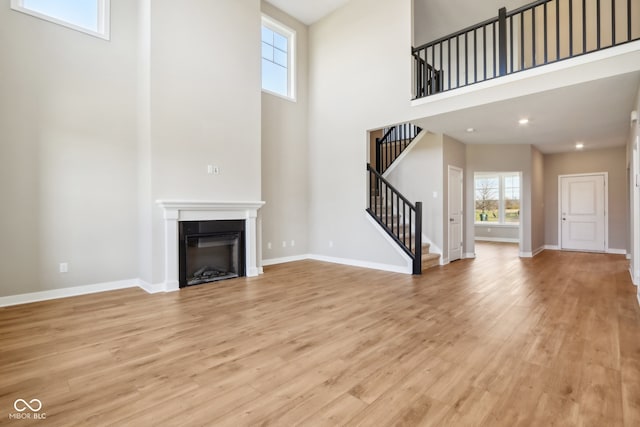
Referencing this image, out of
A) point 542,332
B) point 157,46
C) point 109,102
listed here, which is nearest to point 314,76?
point 157,46

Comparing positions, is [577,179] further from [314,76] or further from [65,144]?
[65,144]

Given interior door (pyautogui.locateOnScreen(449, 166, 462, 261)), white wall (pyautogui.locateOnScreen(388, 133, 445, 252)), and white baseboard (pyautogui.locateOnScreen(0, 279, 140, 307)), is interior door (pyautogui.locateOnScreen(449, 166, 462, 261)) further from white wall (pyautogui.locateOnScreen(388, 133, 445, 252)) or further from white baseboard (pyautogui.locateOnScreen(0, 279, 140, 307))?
white baseboard (pyautogui.locateOnScreen(0, 279, 140, 307))

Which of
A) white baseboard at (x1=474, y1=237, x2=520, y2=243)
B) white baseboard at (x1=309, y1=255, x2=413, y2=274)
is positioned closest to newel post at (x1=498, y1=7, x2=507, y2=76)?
white baseboard at (x1=309, y1=255, x2=413, y2=274)

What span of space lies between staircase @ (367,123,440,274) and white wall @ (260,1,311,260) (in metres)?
1.59

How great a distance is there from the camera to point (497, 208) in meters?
10.5

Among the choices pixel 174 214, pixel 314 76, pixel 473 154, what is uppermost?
pixel 314 76

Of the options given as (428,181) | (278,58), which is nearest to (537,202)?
(428,181)

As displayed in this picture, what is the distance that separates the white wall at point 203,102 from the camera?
4.36m

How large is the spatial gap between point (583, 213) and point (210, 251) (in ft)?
30.5

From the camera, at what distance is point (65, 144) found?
4.04 meters

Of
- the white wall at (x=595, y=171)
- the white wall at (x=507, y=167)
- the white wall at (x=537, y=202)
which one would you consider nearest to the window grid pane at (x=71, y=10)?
the white wall at (x=507, y=167)

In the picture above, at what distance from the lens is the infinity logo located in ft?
5.90

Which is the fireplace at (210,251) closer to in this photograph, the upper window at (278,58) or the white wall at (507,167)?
the upper window at (278,58)

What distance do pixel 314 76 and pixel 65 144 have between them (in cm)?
484
